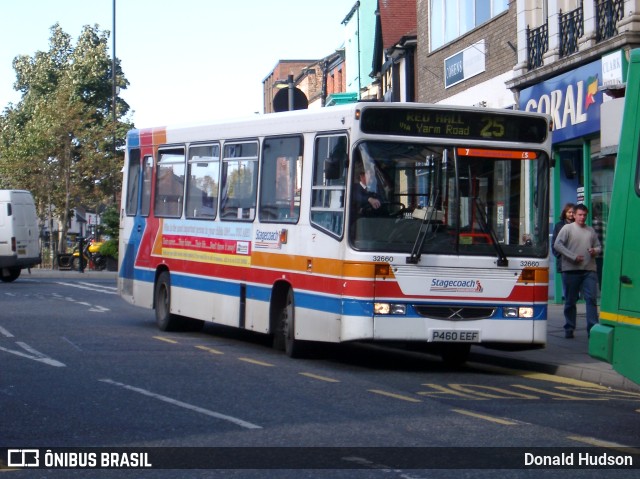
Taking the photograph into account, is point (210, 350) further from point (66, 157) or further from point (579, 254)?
point (66, 157)

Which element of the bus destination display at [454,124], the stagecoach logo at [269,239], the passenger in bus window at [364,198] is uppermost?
the bus destination display at [454,124]

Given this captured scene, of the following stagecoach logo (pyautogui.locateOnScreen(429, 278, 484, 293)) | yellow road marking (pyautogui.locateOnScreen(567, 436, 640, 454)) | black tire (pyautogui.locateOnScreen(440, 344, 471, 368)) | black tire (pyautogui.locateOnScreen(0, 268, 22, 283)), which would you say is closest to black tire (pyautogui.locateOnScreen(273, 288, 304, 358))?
black tire (pyautogui.locateOnScreen(440, 344, 471, 368))

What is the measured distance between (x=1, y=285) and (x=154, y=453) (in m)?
28.1

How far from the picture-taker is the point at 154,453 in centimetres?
855

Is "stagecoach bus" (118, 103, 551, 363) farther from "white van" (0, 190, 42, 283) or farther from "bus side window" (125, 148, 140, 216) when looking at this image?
"white van" (0, 190, 42, 283)

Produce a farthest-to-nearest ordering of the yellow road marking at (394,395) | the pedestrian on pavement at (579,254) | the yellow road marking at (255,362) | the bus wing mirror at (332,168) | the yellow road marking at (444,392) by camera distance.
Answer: the pedestrian on pavement at (579,254) < the yellow road marking at (255,362) < the bus wing mirror at (332,168) < the yellow road marking at (444,392) < the yellow road marking at (394,395)

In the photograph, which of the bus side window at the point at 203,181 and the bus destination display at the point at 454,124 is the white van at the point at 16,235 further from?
the bus destination display at the point at 454,124

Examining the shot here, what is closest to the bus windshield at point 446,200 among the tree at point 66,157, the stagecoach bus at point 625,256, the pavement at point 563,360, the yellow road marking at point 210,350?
the pavement at point 563,360

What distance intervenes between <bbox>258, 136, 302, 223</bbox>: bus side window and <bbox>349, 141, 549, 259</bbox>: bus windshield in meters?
1.59

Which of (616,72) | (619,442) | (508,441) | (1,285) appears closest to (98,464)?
(508,441)

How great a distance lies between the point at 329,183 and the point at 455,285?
1934mm

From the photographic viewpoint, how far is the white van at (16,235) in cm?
3734

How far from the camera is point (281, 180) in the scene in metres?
15.6

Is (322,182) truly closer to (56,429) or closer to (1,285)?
(56,429)
